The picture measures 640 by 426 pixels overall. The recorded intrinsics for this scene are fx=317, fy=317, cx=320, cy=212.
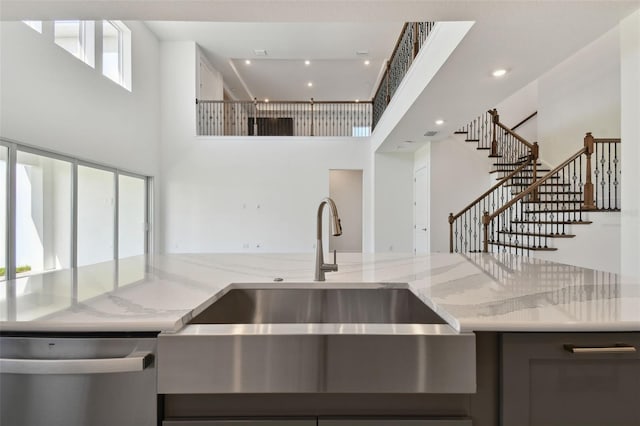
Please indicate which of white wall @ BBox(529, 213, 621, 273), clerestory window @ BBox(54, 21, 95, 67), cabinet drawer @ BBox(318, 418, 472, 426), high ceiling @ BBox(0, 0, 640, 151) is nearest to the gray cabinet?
cabinet drawer @ BBox(318, 418, 472, 426)

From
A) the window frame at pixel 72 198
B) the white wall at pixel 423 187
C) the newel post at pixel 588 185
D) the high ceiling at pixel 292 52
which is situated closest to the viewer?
the window frame at pixel 72 198

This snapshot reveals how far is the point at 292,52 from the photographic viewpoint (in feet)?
24.3

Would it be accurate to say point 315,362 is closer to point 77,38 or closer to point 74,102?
point 74,102

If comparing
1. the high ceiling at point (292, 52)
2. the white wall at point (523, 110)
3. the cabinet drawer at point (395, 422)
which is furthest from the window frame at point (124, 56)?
the white wall at point (523, 110)

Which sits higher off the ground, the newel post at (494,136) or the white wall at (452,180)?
the newel post at (494,136)

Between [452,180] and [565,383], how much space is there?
5.87 m

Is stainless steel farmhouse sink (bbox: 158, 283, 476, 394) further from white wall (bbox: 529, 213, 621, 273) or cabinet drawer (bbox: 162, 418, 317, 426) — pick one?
white wall (bbox: 529, 213, 621, 273)

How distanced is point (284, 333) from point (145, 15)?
2.40m

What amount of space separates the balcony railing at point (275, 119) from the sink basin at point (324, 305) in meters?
6.05

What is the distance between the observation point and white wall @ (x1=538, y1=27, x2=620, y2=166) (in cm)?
524

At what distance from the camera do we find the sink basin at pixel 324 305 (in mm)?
1302

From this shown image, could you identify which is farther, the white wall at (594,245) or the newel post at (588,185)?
the newel post at (588,185)

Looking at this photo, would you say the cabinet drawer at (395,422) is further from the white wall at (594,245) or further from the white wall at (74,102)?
the white wall at (594,245)

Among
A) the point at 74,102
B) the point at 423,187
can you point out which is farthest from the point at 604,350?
the point at 423,187
